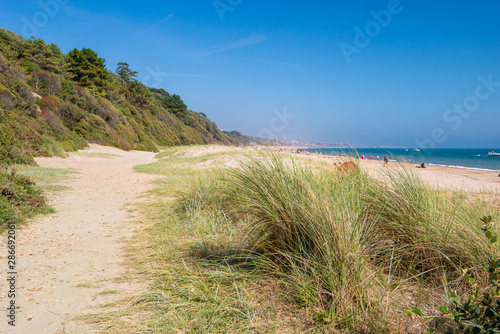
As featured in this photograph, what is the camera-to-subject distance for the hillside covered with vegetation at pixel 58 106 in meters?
12.6

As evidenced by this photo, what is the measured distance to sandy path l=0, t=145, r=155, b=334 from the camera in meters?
2.06

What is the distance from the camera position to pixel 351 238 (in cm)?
210

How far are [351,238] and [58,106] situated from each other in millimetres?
23607

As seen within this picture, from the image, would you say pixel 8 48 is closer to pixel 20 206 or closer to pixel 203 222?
pixel 20 206

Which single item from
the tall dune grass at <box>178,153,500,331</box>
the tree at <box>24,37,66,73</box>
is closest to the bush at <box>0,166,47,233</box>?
the tall dune grass at <box>178,153,500,331</box>

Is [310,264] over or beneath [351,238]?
beneath

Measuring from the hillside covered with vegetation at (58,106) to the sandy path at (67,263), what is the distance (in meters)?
2.97

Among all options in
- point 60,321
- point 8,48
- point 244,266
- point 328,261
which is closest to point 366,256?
point 328,261

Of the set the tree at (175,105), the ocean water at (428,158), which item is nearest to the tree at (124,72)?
the tree at (175,105)

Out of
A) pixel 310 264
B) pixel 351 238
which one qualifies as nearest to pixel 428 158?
pixel 351 238

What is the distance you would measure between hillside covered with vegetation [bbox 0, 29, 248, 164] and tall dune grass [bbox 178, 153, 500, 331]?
10.8 ft

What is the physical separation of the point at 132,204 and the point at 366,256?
470 cm

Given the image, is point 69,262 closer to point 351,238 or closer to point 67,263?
point 67,263
